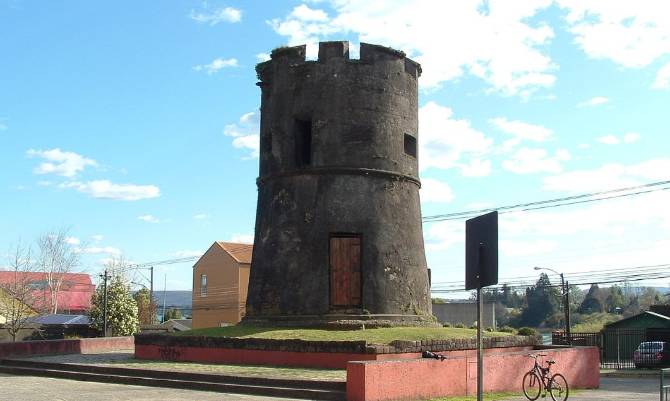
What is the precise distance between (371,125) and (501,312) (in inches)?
4515

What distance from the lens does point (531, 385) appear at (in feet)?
46.7

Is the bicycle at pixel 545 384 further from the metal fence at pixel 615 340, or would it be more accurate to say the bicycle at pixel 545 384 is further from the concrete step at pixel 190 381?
the metal fence at pixel 615 340

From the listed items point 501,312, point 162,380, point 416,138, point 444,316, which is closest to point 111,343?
point 162,380

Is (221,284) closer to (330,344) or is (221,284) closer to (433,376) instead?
(330,344)

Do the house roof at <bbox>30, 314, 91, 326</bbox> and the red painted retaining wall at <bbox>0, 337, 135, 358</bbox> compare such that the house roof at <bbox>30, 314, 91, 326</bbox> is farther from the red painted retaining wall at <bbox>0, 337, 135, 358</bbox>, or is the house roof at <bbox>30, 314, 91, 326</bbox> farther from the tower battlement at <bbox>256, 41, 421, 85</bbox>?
the tower battlement at <bbox>256, 41, 421, 85</bbox>

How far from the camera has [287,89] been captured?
64.6ft

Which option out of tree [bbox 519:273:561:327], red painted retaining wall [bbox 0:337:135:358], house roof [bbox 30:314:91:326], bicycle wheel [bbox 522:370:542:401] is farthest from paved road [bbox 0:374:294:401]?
tree [bbox 519:273:561:327]

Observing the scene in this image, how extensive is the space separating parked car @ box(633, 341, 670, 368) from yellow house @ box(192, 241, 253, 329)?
1077 inches

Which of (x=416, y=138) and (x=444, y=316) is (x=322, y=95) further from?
(x=444, y=316)

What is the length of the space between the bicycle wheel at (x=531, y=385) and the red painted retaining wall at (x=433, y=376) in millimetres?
177

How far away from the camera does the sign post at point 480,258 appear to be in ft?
27.2

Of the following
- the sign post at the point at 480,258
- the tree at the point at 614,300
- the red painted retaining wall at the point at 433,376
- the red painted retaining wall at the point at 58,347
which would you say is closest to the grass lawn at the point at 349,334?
the red painted retaining wall at the point at 433,376

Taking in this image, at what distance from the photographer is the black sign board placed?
8.33 meters

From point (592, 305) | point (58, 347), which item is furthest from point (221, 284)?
point (592, 305)
